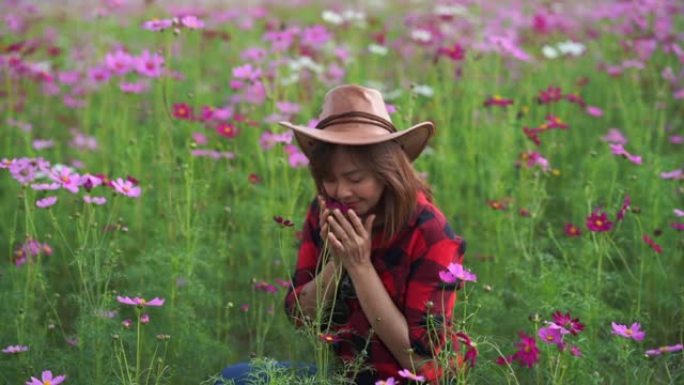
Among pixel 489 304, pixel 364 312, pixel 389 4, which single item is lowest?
pixel 389 4

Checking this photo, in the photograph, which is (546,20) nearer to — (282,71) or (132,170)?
(282,71)

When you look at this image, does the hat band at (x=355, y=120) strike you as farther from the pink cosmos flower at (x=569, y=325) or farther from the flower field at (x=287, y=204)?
the pink cosmos flower at (x=569, y=325)

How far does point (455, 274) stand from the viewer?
7.26 ft

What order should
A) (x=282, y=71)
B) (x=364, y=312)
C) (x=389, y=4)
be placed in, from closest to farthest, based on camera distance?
(x=364, y=312), (x=282, y=71), (x=389, y=4)

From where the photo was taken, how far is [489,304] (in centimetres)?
315

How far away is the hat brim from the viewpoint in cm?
236

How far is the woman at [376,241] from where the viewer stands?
236 cm

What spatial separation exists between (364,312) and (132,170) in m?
1.93

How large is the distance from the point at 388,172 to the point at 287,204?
116cm

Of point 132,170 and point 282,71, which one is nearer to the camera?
point 132,170

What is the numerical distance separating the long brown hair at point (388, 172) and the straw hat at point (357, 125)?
0.04 metres

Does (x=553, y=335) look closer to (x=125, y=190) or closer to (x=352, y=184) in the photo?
(x=352, y=184)

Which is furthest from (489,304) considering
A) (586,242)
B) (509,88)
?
(509,88)

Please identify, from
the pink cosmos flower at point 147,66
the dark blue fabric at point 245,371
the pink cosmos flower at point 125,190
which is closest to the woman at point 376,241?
the dark blue fabric at point 245,371
